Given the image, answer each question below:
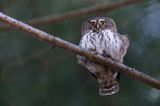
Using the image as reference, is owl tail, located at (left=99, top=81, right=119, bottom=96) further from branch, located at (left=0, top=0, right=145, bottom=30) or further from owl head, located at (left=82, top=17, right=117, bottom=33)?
branch, located at (left=0, top=0, right=145, bottom=30)

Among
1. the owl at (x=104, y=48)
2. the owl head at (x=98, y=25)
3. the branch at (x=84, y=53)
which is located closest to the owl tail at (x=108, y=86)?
the owl at (x=104, y=48)

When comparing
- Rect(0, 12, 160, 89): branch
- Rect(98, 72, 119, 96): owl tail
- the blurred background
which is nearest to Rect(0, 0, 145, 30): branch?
the blurred background

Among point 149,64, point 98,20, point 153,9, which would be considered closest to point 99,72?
point 98,20

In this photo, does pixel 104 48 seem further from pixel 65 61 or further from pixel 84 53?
pixel 65 61

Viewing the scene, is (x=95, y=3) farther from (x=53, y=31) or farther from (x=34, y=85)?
(x=34, y=85)

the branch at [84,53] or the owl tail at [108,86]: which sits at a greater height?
the branch at [84,53]

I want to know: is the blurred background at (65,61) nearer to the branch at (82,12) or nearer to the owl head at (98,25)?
the branch at (82,12)
